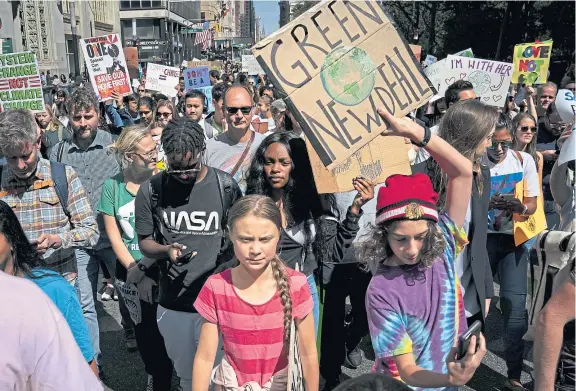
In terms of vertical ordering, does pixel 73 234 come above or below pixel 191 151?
below

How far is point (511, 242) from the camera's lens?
4051 mm

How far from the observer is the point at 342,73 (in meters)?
2.79

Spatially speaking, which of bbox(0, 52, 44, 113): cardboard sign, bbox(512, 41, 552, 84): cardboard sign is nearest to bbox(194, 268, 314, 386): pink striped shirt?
bbox(0, 52, 44, 113): cardboard sign

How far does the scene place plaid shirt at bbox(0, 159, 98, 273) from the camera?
11.5 ft

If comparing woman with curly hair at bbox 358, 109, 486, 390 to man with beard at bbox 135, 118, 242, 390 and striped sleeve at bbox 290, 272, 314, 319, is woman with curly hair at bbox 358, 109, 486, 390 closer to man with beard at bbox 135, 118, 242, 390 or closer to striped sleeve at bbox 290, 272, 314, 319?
striped sleeve at bbox 290, 272, 314, 319

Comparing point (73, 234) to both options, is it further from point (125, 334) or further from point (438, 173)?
point (438, 173)

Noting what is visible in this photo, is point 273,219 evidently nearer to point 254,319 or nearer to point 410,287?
point 254,319

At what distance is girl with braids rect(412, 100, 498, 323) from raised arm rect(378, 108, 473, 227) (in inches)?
9.2

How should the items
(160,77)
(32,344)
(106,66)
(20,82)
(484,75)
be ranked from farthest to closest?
(160,77) → (106,66) → (484,75) → (20,82) → (32,344)

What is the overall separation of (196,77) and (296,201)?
9097 mm

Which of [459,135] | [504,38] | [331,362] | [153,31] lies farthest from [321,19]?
[153,31]

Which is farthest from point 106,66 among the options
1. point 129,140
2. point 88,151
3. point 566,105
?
point 566,105

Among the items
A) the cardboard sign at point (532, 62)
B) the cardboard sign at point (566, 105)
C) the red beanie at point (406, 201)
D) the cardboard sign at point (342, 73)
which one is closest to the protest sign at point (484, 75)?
the cardboard sign at point (532, 62)

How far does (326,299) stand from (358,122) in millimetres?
1711
